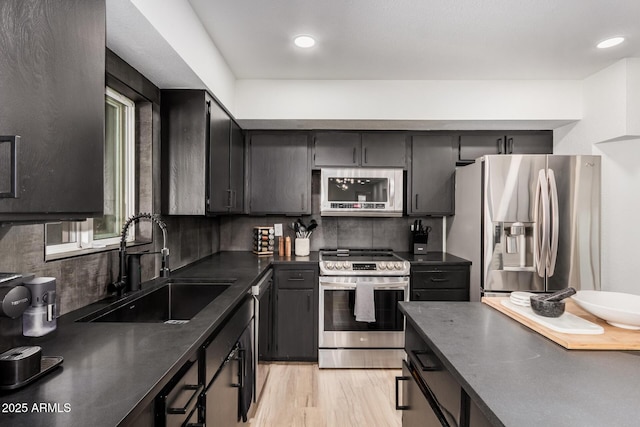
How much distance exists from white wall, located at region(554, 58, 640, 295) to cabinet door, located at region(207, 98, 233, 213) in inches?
119

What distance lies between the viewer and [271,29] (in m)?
2.26

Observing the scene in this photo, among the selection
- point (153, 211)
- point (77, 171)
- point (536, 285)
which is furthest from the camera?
point (536, 285)

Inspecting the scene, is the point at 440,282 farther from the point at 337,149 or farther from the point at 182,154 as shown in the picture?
the point at 182,154

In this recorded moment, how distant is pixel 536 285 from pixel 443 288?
0.70m

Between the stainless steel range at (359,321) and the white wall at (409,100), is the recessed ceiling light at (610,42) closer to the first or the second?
the white wall at (409,100)

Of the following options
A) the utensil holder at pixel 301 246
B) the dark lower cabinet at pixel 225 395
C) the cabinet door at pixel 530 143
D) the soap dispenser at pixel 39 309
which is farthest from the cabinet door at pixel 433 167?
the soap dispenser at pixel 39 309

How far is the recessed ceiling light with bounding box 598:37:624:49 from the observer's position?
2.35 m

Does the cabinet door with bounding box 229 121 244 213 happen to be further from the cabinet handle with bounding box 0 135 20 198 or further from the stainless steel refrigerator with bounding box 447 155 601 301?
the cabinet handle with bounding box 0 135 20 198

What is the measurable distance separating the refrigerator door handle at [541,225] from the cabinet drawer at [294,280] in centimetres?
182

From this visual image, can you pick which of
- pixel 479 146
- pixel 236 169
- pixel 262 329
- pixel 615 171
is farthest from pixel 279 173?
pixel 615 171

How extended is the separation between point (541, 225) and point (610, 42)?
1.33 m

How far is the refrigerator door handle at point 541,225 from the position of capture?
2768 millimetres

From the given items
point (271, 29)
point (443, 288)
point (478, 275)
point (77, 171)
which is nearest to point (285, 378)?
point (443, 288)

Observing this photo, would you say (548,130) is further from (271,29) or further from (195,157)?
(195,157)
